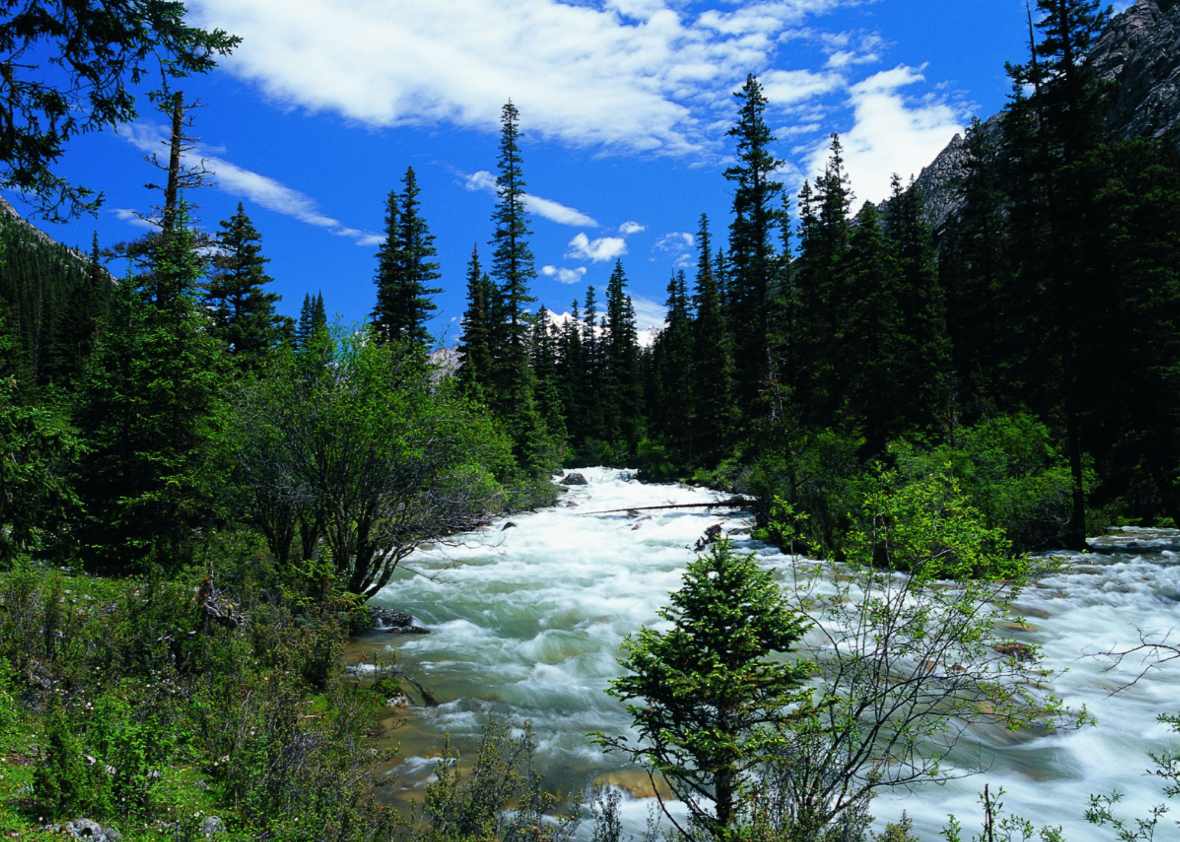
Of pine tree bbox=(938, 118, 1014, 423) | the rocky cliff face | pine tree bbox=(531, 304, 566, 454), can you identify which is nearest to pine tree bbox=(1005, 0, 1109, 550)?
pine tree bbox=(938, 118, 1014, 423)

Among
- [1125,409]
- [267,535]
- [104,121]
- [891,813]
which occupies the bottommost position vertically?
[891,813]

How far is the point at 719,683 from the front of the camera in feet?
16.5

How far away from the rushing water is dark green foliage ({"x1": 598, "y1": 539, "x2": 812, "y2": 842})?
83.7 inches

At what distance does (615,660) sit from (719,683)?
23.8ft

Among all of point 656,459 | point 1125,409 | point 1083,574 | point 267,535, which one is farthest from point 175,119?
point 656,459

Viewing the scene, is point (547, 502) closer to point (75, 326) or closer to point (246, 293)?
point (246, 293)

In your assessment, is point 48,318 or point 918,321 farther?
point 48,318

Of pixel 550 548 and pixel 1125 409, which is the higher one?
pixel 1125 409

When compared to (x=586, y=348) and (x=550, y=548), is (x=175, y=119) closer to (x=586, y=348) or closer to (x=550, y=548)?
(x=550, y=548)

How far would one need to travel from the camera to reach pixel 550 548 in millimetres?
21828

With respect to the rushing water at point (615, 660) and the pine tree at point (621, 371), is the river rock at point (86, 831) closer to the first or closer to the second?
the rushing water at point (615, 660)

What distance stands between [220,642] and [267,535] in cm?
469

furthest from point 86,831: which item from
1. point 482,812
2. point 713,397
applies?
point 713,397

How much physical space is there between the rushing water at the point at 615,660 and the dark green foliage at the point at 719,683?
2126 mm
